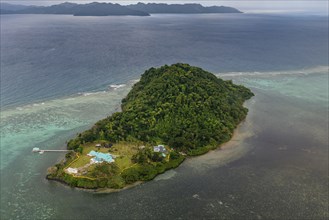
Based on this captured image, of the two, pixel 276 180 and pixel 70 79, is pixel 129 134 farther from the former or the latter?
pixel 70 79

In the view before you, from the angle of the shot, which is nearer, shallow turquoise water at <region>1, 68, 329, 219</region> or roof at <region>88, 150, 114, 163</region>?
shallow turquoise water at <region>1, 68, 329, 219</region>

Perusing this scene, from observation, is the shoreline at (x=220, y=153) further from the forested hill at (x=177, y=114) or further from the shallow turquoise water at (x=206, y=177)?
the forested hill at (x=177, y=114)

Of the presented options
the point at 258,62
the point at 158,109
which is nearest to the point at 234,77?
the point at 258,62

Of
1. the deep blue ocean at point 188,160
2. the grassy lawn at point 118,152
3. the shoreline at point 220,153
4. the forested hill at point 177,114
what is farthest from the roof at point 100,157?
the deep blue ocean at point 188,160

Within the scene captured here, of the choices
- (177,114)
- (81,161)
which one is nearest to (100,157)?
(81,161)

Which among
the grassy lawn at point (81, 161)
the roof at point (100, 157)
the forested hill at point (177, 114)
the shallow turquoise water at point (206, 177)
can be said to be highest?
the forested hill at point (177, 114)

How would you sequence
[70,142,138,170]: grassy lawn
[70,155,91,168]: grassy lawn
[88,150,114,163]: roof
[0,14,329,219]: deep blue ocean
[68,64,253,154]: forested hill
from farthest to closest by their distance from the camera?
[68,64,253,154]: forested hill → [88,150,114,163]: roof → [70,142,138,170]: grassy lawn → [70,155,91,168]: grassy lawn → [0,14,329,219]: deep blue ocean

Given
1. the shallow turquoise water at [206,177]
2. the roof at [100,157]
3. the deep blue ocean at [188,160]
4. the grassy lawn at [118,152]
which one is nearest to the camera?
the shallow turquoise water at [206,177]

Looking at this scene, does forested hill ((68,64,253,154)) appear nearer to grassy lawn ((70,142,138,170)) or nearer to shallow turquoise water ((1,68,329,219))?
grassy lawn ((70,142,138,170))

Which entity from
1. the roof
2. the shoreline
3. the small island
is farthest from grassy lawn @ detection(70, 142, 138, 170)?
the shoreline
